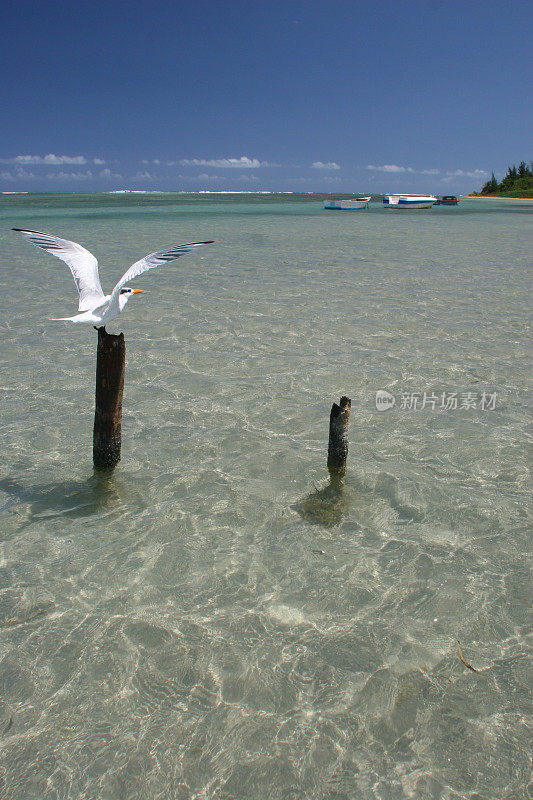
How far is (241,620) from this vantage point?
4.82m

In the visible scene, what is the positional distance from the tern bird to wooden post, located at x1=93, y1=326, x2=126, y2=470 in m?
0.23

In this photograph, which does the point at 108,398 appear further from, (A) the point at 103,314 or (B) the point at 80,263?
(B) the point at 80,263

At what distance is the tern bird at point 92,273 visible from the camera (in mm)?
5855

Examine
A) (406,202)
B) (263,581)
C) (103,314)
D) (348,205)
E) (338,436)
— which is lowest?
(263,581)

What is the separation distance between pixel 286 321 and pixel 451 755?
39.2 feet

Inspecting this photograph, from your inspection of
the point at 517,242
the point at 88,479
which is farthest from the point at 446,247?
the point at 88,479

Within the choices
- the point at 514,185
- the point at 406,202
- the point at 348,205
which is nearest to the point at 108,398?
the point at 348,205

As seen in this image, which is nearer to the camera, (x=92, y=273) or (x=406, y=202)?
(x=92, y=273)

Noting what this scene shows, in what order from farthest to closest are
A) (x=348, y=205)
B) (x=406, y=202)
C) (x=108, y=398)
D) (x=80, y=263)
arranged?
(x=406, y=202), (x=348, y=205), (x=80, y=263), (x=108, y=398)

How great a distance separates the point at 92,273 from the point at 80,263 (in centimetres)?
19

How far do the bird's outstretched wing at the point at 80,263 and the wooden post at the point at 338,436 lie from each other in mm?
3146

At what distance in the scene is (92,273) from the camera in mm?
6836

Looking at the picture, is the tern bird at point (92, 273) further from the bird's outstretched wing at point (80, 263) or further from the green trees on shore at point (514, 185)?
the green trees on shore at point (514, 185)

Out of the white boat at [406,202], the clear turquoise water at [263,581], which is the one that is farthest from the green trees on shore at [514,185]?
the clear turquoise water at [263,581]
